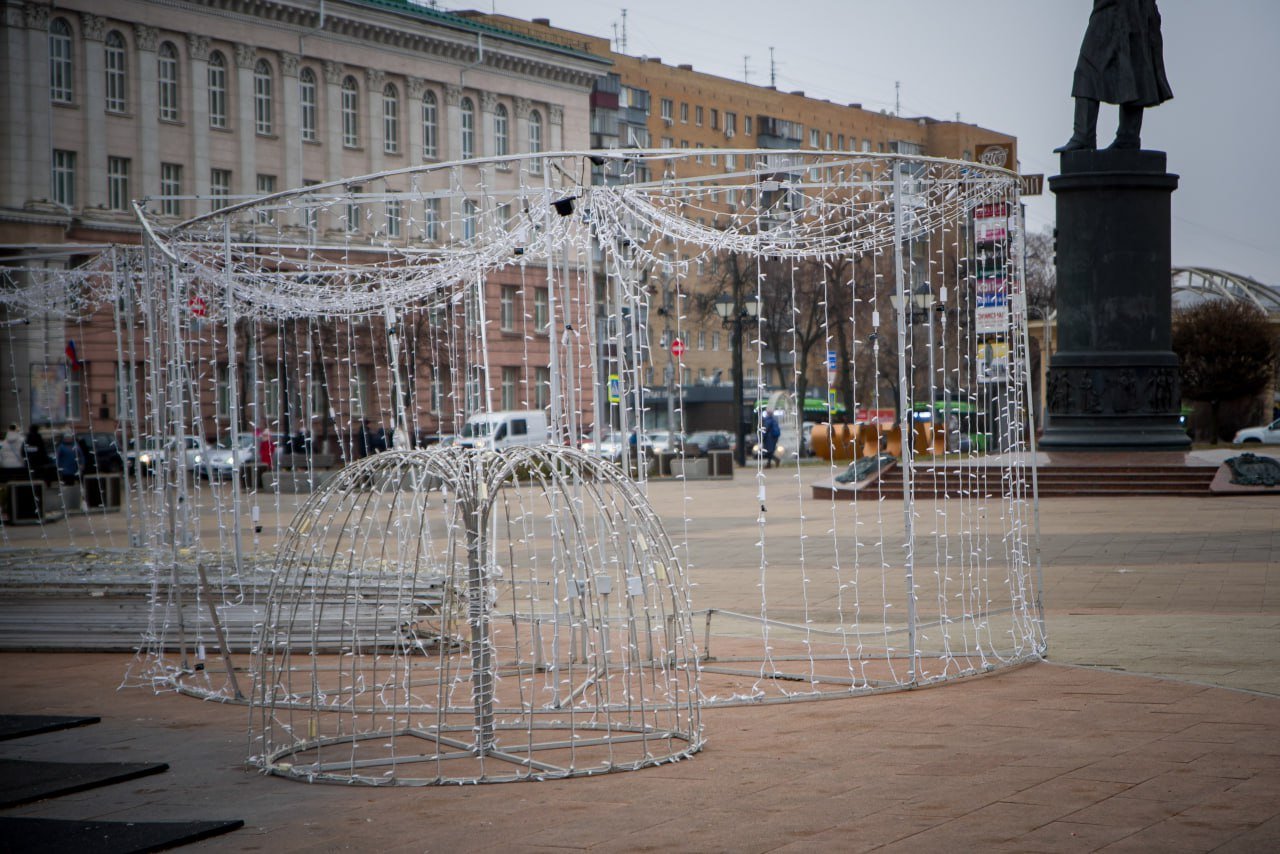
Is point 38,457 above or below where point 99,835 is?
above

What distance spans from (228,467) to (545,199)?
88.4 ft

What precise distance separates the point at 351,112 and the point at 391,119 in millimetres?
1332

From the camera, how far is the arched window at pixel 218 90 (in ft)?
151

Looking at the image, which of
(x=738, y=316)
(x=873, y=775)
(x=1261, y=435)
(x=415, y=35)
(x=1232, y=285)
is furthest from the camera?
(x=1232, y=285)

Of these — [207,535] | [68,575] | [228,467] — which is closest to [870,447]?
[228,467]

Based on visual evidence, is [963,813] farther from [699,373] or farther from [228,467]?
[699,373]

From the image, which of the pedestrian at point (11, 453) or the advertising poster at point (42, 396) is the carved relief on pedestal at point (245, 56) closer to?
the advertising poster at point (42, 396)

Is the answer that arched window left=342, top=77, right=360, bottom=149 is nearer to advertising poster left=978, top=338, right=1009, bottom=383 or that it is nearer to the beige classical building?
the beige classical building

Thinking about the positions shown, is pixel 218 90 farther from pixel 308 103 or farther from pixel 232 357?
pixel 232 357

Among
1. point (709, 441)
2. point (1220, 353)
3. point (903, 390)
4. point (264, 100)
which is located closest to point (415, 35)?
point (264, 100)

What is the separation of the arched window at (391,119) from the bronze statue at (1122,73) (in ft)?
92.1

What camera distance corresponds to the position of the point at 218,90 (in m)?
46.0

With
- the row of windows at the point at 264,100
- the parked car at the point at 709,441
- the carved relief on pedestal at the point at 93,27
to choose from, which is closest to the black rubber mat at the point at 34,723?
the row of windows at the point at 264,100

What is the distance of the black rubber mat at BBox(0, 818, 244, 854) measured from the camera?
5.93 metres
